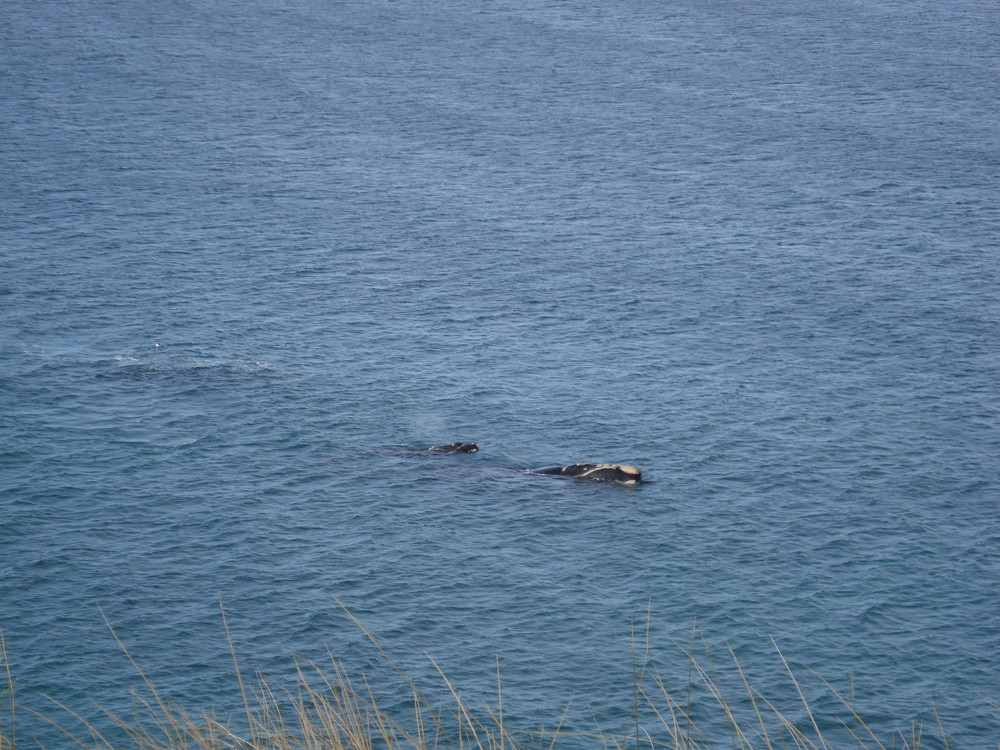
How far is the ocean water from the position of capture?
8200 cm

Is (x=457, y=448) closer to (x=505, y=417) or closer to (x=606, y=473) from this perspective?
(x=505, y=417)

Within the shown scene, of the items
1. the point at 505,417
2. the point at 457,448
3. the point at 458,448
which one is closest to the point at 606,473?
the point at 458,448

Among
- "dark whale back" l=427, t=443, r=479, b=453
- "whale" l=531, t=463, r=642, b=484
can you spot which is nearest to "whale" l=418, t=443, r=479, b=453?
"dark whale back" l=427, t=443, r=479, b=453

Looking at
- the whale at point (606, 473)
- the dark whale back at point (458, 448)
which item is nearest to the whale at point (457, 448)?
the dark whale back at point (458, 448)

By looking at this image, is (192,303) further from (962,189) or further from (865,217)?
(962,189)

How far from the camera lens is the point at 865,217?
557 ft

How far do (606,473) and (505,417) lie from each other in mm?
16663

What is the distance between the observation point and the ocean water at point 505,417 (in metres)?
82.0

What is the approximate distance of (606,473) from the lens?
104812 mm

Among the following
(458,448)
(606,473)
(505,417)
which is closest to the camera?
(606,473)

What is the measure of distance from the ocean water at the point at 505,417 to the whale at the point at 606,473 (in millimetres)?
1546

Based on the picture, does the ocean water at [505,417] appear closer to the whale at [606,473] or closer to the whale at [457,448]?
the whale at [606,473]

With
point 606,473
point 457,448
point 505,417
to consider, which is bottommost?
point 505,417

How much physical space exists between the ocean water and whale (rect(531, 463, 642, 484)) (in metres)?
1.55
